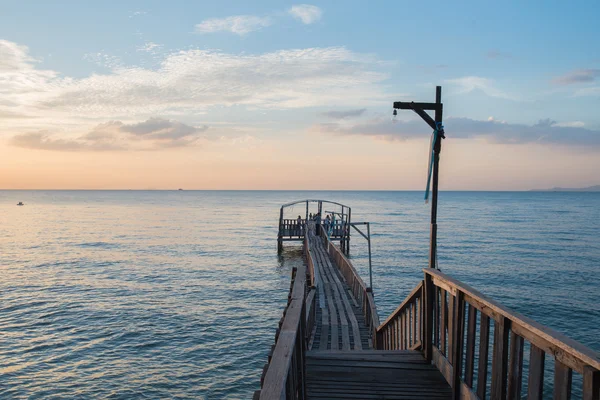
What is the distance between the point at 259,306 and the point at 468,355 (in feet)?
60.5

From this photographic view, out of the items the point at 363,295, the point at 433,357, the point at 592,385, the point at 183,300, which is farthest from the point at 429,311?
the point at 183,300

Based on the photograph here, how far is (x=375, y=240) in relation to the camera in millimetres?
53469

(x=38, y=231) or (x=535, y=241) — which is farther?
(x=38, y=231)

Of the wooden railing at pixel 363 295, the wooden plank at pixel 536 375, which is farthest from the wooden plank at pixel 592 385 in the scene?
the wooden railing at pixel 363 295

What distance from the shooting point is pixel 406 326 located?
25.2 ft

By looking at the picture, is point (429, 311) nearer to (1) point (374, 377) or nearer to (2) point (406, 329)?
(1) point (374, 377)

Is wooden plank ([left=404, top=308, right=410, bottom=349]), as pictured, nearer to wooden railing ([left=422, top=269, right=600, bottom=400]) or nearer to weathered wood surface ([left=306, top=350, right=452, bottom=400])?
weathered wood surface ([left=306, top=350, right=452, bottom=400])

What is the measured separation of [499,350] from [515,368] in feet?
0.85

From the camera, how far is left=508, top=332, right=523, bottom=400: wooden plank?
363 cm

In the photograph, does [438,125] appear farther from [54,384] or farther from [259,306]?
[259,306]

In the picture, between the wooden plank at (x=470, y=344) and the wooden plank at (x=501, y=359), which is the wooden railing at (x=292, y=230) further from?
the wooden plank at (x=501, y=359)

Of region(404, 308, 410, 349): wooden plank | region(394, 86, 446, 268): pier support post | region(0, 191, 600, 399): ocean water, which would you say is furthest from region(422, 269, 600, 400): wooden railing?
region(0, 191, 600, 399): ocean water

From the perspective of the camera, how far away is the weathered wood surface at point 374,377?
17.6ft

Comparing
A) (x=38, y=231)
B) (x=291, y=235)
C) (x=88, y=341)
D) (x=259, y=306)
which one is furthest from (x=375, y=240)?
(x=38, y=231)
